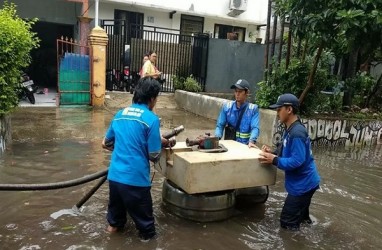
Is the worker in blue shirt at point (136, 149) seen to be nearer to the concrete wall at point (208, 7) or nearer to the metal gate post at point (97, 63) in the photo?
the metal gate post at point (97, 63)

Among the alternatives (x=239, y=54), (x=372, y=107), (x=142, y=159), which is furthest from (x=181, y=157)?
(x=239, y=54)

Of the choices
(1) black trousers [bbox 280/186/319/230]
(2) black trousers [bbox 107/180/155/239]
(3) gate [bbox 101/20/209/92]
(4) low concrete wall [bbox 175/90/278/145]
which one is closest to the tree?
(4) low concrete wall [bbox 175/90/278/145]

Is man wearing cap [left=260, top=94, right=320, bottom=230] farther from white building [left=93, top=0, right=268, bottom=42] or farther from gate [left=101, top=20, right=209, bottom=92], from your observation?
white building [left=93, top=0, right=268, bottom=42]

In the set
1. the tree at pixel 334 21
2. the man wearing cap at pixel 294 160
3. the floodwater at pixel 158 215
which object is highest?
the tree at pixel 334 21

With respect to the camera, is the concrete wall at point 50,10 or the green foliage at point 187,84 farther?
the concrete wall at point 50,10

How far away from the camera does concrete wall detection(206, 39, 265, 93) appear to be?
14.5 metres

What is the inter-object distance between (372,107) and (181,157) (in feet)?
31.4

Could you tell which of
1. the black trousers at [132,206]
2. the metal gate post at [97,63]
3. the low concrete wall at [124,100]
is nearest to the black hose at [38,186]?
the black trousers at [132,206]

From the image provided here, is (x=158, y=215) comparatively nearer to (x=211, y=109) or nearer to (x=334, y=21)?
(x=334, y=21)

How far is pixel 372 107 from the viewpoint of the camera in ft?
38.9

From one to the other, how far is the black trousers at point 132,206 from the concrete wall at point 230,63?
10.8 m

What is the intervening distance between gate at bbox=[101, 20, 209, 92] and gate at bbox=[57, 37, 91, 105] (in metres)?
1.71

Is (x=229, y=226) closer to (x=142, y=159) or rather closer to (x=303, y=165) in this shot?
(x=303, y=165)

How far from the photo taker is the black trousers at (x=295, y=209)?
430 centimetres
